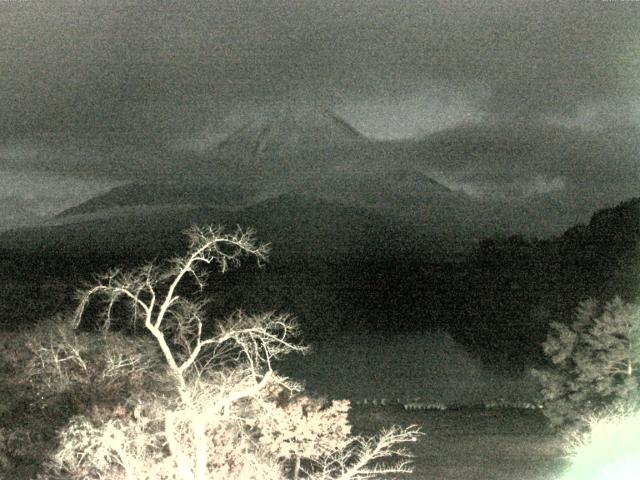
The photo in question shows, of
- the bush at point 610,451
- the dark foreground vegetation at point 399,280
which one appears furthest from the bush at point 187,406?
the dark foreground vegetation at point 399,280

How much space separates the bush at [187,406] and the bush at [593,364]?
564 centimetres

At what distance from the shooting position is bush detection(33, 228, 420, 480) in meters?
8.18

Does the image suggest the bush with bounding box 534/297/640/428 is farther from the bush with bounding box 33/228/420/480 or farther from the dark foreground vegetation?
the dark foreground vegetation

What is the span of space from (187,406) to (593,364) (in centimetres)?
1000

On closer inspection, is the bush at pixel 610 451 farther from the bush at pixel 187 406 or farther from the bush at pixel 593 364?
the bush at pixel 187 406

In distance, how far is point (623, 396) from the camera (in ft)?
48.3

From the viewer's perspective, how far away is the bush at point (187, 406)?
8180 millimetres

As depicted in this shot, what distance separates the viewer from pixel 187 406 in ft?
26.2

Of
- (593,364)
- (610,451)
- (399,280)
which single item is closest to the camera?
(610,451)

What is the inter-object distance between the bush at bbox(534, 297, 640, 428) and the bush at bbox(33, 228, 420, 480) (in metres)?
5.64

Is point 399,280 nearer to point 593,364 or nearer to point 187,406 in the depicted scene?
point 593,364

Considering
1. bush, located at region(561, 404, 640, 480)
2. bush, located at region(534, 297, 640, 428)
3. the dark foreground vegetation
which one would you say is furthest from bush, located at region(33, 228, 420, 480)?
the dark foreground vegetation

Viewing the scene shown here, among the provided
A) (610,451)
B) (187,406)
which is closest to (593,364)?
(610,451)

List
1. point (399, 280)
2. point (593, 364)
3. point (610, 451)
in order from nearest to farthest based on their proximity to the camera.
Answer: point (610, 451)
point (593, 364)
point (399, 280)
